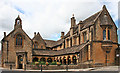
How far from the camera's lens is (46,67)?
1417 inches

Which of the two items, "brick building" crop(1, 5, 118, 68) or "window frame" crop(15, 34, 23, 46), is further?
"window frame" crop(15, 34, 23, 46)

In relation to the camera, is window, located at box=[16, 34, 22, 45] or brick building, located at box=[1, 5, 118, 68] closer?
brick building, located at box=[1, 5, 118, 68]

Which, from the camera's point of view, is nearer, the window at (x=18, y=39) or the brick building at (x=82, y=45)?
the brick building at (x=82, y=45)

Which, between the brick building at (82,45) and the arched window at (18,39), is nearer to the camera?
the brick building at (82,45)

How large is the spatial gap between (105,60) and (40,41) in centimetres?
3061

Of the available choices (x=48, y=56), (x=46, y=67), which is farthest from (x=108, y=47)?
(x=48, y=56)

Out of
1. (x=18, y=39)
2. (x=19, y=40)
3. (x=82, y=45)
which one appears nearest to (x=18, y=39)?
(x=18, y=39)

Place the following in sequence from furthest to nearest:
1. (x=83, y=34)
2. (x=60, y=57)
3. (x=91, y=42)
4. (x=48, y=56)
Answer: (x=48, y=56)
(x=60, y=57)
(x=83, y=34)
(x=91, y=42)

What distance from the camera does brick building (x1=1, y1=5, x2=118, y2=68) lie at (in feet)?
131

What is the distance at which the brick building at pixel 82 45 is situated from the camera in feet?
131

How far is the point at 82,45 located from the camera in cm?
4359

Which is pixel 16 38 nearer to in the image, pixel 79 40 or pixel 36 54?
pixel 36 54

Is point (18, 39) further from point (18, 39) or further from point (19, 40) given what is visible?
point (19, 40)

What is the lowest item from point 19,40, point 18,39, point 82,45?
point 82,45
